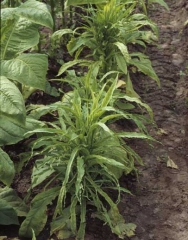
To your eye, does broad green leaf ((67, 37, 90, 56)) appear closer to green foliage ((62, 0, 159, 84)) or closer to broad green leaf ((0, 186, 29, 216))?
green foliage ((62, 0, 159, 84))

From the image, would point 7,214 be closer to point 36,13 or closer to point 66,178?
point 66,178

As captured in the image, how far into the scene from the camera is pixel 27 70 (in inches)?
109

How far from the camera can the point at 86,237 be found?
2809 mm

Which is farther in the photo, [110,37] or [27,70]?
[110,37]

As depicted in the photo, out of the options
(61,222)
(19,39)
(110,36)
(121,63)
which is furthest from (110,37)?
(61,222)

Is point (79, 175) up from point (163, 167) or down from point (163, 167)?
up

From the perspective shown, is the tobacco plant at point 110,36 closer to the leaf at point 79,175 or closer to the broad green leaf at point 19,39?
the broad green leaf at point 19,39

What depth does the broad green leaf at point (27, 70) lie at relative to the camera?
108 inches

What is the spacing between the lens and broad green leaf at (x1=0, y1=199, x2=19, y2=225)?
9.09 feet

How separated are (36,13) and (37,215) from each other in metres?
1.18

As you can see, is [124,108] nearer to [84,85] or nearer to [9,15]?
[84,85]

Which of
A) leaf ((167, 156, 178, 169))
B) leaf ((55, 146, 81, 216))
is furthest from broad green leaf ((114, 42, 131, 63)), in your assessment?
leaf ((55, 146, 81, 216))

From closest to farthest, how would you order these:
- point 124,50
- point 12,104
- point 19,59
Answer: point 12,104 < point 19,59 < point 124,50

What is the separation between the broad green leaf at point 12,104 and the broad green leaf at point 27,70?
0.45ft
